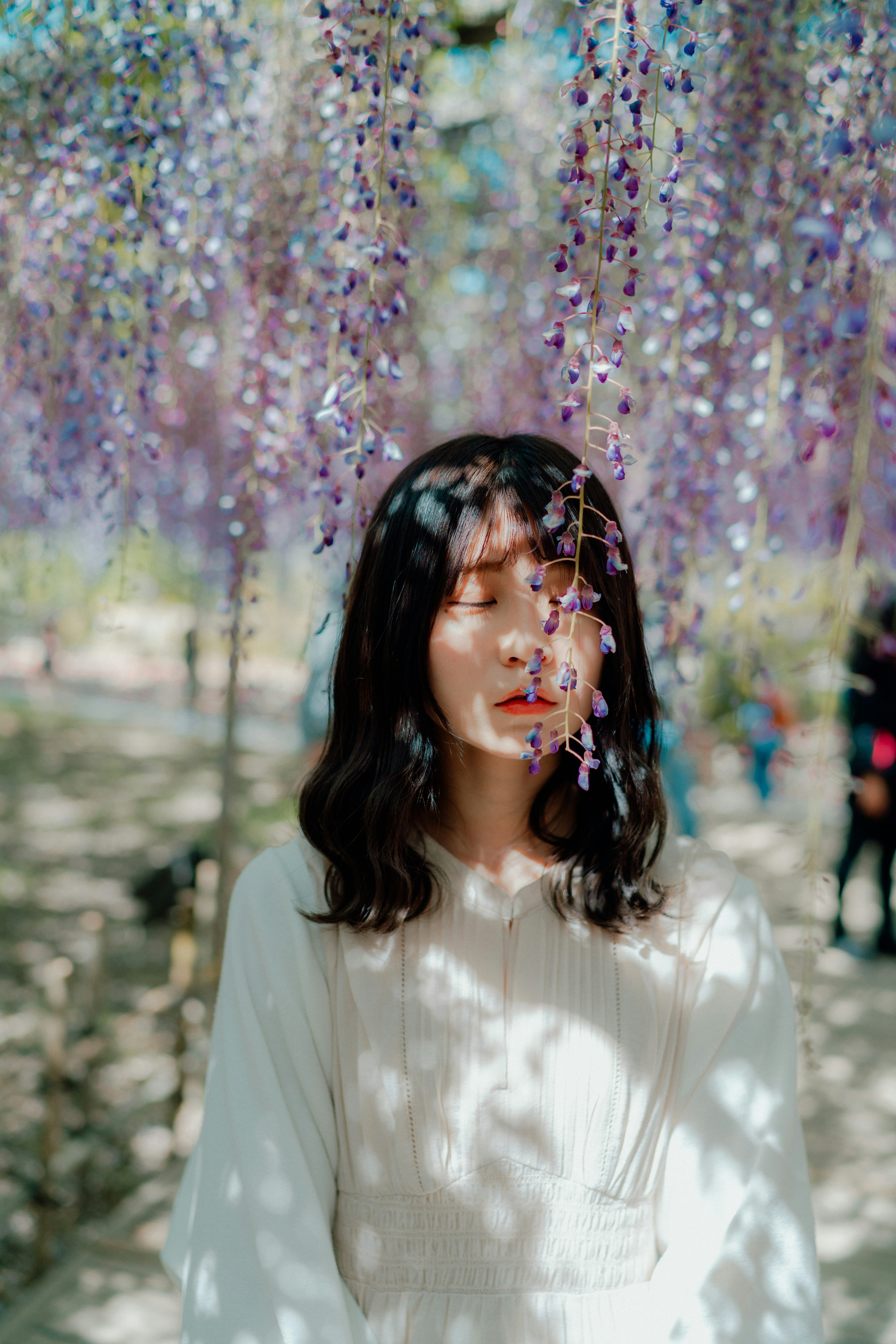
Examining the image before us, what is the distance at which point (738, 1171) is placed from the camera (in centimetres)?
102

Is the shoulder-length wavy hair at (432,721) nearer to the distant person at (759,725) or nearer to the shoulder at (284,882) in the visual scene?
the shoulder at (284,882)

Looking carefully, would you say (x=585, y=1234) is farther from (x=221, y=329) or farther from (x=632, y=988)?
(x=221, y=329)

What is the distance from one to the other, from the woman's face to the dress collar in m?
0.17

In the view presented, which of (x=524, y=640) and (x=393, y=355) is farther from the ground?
(x=393, y=355)

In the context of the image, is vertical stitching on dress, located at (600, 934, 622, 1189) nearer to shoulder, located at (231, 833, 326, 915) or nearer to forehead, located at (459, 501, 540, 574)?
shoulder, located at (231, 833, 326, 915)

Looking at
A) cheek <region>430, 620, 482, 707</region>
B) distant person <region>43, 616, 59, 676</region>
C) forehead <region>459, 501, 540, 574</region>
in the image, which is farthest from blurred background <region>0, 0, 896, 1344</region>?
distant person <region>43, 616, 59, 676</region>

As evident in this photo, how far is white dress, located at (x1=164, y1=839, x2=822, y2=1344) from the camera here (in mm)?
1021

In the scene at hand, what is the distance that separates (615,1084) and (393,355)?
1.22 meters

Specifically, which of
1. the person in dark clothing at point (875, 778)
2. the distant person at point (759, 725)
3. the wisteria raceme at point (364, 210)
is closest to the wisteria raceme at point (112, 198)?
the wisteria raceme at point (364, 210)

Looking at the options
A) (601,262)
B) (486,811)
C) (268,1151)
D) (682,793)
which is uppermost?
(601,262)

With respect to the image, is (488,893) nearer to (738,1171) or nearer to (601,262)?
(738,1171)

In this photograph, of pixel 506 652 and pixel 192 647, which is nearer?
pixel 506 652

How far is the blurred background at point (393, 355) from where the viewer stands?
1373 millimetres

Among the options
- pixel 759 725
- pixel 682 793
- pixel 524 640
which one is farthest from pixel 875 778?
pixel 524 640
